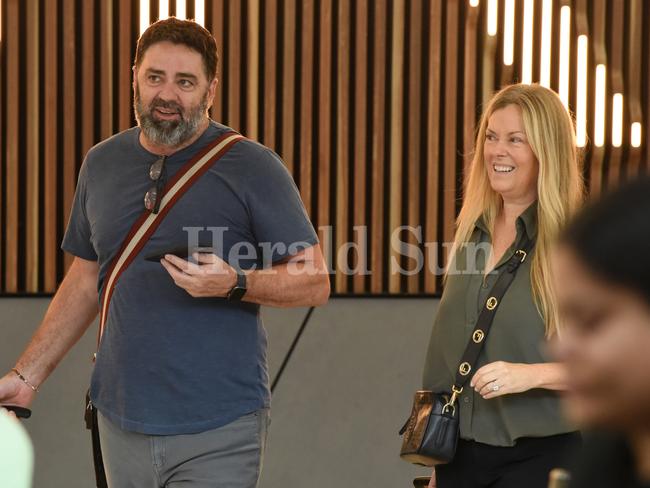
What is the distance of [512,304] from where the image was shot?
9.29 feet

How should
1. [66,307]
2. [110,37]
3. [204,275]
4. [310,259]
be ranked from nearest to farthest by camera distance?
1. [204,275]
2. [310,259]
3. [66,307]
4. [110,37]

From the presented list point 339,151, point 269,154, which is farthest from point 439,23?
point 269,154

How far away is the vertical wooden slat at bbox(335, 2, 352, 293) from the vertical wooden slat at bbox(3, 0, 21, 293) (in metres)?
1.36

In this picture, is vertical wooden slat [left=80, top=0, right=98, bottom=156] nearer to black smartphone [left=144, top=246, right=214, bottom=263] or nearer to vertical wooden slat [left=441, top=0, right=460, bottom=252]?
vertical wooden slat [left=441, top=0, right=460, bottom=252]

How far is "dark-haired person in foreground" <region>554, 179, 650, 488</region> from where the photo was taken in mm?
594

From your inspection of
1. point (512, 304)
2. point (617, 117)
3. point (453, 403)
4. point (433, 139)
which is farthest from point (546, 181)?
point (617, 117)

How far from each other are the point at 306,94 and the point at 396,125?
41 centimetres

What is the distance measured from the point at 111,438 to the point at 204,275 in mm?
528

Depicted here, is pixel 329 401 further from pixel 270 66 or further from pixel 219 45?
pixel 219 45

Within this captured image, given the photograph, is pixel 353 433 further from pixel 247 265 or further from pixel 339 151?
pixel 247 265

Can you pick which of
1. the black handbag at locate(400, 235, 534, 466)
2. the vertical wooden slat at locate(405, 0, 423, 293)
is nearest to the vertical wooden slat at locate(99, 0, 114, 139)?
Answer: the vertical wooden slat at locate(405, 0, 423, 293)

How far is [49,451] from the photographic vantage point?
5012 mm

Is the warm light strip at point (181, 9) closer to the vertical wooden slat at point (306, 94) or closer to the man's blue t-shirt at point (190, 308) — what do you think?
the vertical wooden slat at point (306, 94)

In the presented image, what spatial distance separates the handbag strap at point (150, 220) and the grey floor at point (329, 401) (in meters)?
2.14
